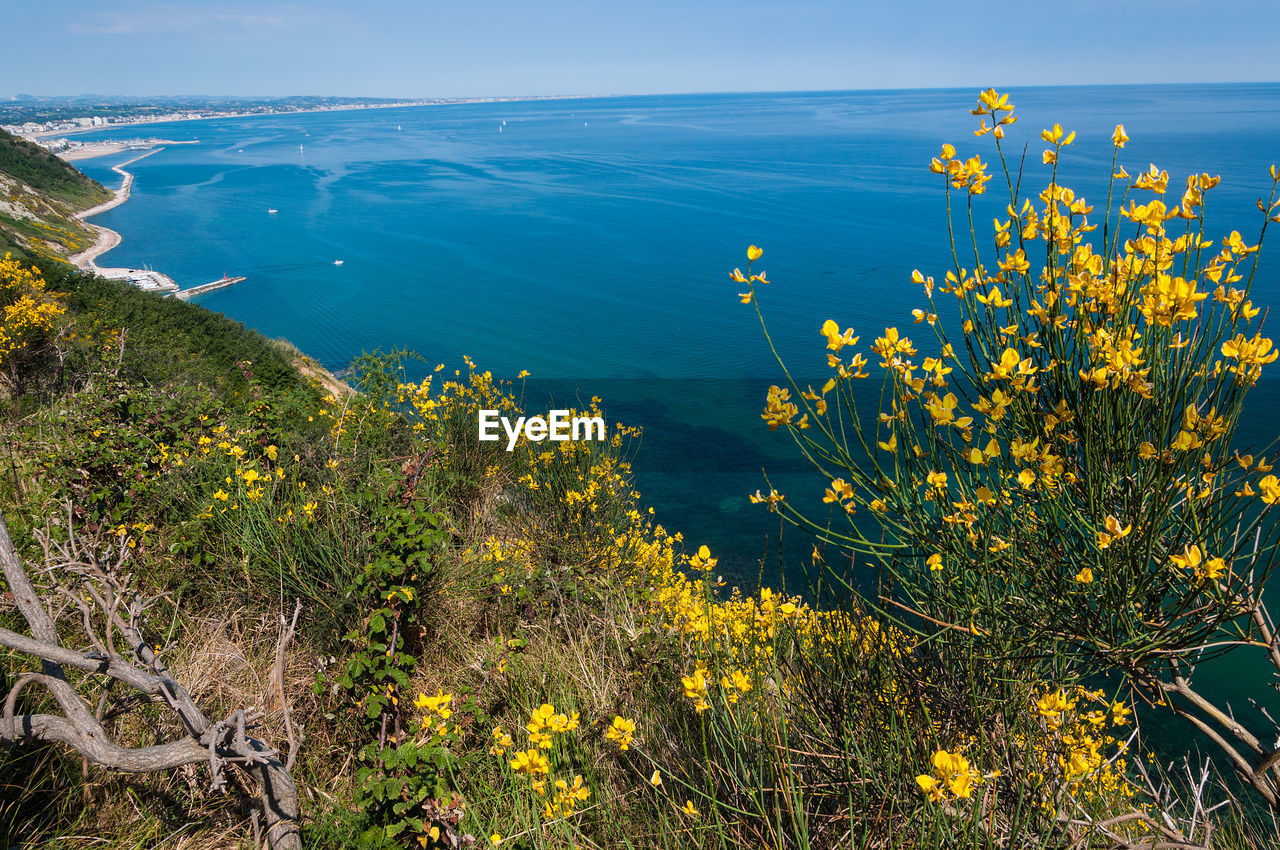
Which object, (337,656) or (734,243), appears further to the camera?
(734,243)

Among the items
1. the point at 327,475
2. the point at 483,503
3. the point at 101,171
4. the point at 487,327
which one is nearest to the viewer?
the point at 327,475

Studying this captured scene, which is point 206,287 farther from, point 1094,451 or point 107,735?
point 1094,451

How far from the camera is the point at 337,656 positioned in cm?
367

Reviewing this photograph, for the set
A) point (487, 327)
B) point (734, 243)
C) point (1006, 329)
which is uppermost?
point (1006, 329)

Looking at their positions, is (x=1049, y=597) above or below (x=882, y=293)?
above

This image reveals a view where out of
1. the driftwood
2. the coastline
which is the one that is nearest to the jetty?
the coastline

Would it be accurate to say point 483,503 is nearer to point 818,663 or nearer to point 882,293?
point 818,663

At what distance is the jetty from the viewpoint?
4128 centimetres

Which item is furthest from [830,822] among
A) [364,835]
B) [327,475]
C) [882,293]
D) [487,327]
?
[882,293]

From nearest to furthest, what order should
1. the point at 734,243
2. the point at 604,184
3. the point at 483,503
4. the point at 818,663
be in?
the point at 818,663 < the point at 483,503 < the point at 734,243 < the point at 604,184

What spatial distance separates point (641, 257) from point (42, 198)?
44185 millimetres

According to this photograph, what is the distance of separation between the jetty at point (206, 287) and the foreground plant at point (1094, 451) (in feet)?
155

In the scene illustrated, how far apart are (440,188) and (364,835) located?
87945 millimetres

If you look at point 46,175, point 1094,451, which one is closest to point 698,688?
point 1094,451
